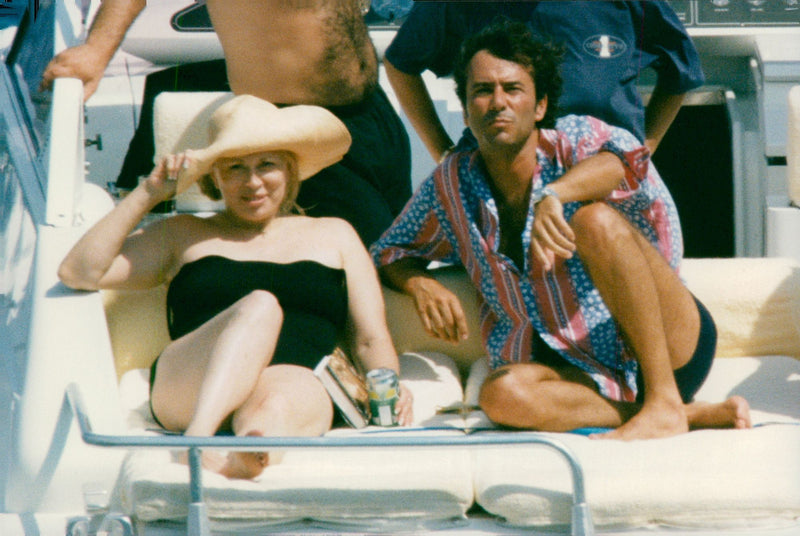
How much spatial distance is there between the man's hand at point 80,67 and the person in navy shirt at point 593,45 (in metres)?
0.69

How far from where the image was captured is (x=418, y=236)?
258cm

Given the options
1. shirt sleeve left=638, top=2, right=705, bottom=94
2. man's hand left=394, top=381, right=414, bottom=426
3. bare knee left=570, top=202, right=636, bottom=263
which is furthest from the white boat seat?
man's hand left=394, top=381, right=414, bottom=426

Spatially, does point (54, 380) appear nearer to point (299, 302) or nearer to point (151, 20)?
point (299, 302)

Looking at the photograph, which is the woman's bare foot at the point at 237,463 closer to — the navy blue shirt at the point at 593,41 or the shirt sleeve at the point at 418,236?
the shirt sleeve at the point at 418,236

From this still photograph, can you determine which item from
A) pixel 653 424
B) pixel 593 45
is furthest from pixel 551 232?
pixel 593 45

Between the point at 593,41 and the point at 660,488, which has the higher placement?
the point at 593,41

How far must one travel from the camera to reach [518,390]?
2227mm

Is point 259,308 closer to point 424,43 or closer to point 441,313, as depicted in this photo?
point 441,313

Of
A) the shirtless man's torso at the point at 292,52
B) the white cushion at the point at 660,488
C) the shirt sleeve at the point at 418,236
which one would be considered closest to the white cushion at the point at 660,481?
the white cushion at the point at 660,488

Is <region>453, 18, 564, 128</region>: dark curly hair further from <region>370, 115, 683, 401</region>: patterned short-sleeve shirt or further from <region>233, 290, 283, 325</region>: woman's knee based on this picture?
<region>233, 290, 283, 325</region>: woman's knee

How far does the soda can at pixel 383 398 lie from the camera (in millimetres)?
2293

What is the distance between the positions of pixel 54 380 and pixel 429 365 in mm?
810

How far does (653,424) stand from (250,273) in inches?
32.5

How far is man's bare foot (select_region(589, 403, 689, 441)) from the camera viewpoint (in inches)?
84.8
